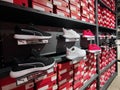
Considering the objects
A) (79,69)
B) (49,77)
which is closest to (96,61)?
(79,69)

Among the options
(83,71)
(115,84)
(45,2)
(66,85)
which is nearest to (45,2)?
(45,2)

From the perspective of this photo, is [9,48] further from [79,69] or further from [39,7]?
[79,69]

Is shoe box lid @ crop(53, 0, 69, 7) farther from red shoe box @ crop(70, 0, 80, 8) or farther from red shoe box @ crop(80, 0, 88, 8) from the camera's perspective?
red shoe box @ crop(80, 0, 88, 8)

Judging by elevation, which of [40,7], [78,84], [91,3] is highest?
[91,3]

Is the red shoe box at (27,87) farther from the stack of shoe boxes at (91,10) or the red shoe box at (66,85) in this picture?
the stack of shoe boxes at (91,10)

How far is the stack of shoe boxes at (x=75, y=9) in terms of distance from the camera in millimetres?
1591

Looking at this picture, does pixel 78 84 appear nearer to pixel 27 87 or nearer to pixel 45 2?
pixel 27 87

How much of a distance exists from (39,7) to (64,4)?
0.42 metres

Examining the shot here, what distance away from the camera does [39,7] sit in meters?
1.09

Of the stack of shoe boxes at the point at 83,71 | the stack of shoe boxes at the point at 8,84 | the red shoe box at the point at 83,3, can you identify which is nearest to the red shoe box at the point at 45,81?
the stack of shoe boxes at the point at 8,84

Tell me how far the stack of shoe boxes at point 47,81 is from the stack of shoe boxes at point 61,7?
506mm

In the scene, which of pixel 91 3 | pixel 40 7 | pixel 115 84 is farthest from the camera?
pixel 115 84

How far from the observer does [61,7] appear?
54.9 inches

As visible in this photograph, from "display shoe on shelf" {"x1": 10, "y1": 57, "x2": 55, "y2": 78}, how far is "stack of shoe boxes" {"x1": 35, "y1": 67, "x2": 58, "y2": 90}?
9 centimetres
